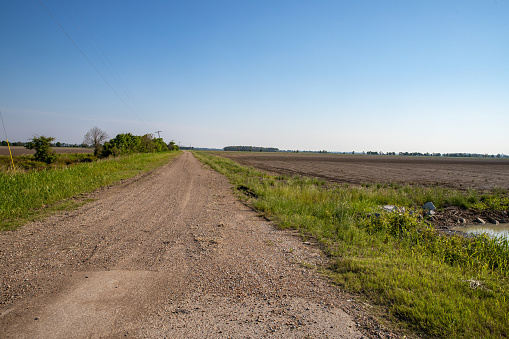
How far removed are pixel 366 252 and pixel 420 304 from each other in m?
1.93

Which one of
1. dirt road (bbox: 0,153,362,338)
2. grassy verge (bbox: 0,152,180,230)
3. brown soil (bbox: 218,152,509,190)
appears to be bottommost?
brown soil (bbox: 218,152,509,190)

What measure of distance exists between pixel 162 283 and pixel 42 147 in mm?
38745

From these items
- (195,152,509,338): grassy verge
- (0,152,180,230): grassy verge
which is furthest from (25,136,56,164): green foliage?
(195,152,509,338): grassy verge

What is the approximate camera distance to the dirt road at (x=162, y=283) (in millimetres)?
2854

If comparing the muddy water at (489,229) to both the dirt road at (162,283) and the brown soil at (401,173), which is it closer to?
the dirt road at (162,283)

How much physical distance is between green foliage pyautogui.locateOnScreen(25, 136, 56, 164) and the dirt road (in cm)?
3286

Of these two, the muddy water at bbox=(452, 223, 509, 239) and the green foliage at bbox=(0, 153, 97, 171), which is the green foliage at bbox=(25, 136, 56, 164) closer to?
the green foliage at bbox=(0, 153, 97, 171)

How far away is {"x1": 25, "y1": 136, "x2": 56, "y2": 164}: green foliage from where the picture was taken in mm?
31177

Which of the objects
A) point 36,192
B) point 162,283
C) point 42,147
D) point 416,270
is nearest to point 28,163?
point 42,147

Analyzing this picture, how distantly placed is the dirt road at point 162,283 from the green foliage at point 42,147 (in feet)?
108

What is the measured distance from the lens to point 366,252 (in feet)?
17.1

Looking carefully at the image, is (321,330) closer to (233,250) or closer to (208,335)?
(208,335)

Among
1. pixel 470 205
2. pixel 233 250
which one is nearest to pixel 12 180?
pixel 233 250

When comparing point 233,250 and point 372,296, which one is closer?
point 372,296
